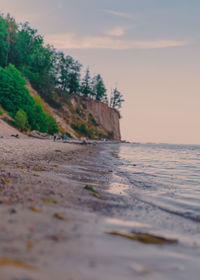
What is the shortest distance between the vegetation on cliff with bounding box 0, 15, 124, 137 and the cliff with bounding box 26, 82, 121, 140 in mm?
894

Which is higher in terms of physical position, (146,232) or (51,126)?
(51,126)

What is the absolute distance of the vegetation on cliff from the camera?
40312mm

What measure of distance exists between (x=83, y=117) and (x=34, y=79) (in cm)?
2137

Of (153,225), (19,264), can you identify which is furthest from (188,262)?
(19,264)

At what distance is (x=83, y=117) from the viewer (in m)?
76.7

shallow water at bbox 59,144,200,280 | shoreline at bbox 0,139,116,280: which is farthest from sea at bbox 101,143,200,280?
shoreline at bbox 0,139,116,280

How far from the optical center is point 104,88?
98688mm

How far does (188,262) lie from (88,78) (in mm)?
95839

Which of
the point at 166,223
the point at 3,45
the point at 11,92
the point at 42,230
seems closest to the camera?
the point at 42,230

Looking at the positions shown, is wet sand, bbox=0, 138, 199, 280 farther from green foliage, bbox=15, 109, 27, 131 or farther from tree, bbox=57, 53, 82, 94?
tree, bbox=57, 53, 82, 94

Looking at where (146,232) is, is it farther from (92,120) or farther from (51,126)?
(92,120)

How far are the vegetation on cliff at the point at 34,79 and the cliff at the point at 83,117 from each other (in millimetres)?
894

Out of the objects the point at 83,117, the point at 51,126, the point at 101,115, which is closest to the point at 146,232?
the point at 51,126

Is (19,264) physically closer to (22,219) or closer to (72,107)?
(22,219)
